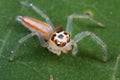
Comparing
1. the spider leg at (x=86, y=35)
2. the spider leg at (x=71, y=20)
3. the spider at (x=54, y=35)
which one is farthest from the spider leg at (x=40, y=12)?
the spider leg at (x=86, y=35)

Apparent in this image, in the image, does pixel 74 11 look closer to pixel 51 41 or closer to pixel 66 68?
pixel 51 41

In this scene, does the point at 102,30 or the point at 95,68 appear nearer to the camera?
the point at 95,68

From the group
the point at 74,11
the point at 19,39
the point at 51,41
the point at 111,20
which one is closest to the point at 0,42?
the point at 19,39

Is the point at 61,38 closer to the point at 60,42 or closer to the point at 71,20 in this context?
the point at 60,42

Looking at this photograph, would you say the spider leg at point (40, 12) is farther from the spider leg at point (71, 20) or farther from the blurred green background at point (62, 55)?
the spider leg at point (71, 20)

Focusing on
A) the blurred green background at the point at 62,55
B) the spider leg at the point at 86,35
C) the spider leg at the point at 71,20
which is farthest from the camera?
the spider leg at the point at 71,20

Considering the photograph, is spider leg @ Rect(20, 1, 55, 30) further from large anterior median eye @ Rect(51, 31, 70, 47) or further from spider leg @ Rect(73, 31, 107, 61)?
spider leg @ Rect(73, 31, 107, 61)

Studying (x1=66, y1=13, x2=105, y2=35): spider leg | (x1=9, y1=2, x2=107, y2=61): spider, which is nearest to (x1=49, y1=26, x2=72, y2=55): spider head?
(x1=9, y1=2, x2=107, y2=61): spider

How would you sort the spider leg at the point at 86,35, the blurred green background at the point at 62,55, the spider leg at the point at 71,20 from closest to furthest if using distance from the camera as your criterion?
the blurred green background at the point at 62,55
the spider leg at the point at 86,35
the spider leg at the point at 71,20
